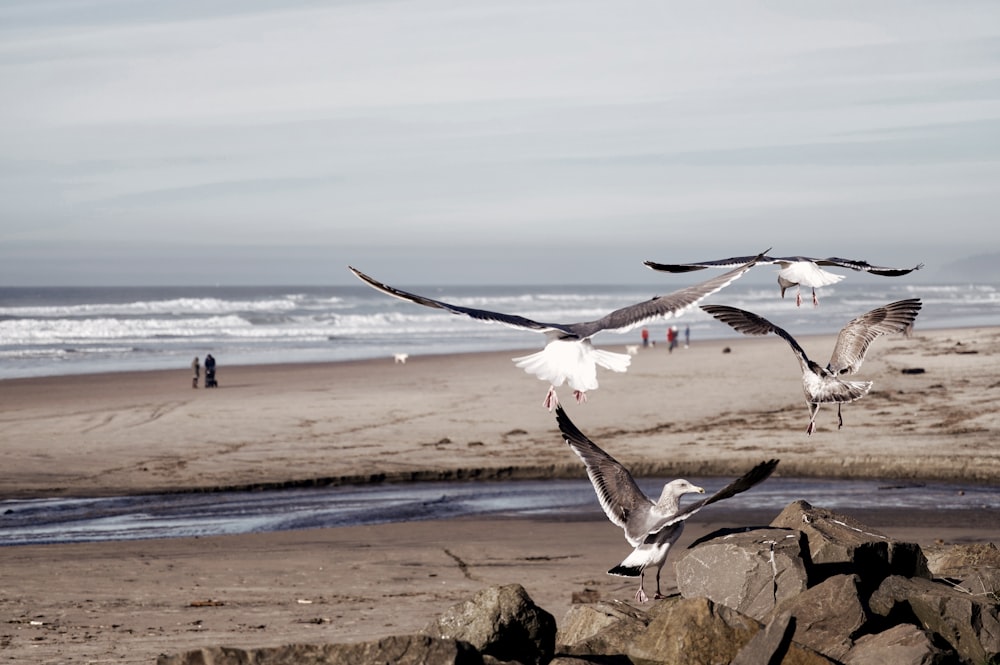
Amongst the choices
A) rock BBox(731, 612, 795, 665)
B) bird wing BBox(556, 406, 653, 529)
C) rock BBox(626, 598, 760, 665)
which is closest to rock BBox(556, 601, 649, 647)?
rock BBox(626, 598, 760, 665)

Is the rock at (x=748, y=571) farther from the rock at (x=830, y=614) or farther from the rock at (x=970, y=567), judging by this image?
the rock at (x=970, y=567)

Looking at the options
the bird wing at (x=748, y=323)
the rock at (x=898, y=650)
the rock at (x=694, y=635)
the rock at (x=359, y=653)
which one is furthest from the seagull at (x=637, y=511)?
the rock at (x=359, y=653)

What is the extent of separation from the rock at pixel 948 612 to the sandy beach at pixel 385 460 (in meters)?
3.75

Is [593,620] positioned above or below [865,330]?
below

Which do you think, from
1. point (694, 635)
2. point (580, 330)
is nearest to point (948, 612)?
point (694, 635)

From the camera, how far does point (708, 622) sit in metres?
7.02

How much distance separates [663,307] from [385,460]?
1320 centimetres

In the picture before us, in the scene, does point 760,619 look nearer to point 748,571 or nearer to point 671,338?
point 748,571

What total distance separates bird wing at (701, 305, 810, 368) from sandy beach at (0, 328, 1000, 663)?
153 inches

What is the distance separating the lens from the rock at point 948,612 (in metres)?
7.48

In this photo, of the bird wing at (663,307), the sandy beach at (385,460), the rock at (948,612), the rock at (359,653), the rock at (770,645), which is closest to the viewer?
the rock at (359,653)

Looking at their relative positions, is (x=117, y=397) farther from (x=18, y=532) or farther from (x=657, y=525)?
(x=657, y=525)

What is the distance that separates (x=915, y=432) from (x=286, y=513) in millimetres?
11402

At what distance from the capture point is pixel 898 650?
694cm
